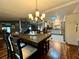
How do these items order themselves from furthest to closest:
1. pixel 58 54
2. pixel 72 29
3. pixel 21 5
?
1. pixel 72 29
2. pixel 21 5
3. pixel 58 54

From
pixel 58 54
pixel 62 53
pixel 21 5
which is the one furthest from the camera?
pixel 21 5

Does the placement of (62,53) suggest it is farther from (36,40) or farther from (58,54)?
(36,40)

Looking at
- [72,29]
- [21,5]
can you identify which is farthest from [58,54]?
[21,5]

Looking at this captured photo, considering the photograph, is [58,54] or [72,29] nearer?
[58,54]

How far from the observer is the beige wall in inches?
252

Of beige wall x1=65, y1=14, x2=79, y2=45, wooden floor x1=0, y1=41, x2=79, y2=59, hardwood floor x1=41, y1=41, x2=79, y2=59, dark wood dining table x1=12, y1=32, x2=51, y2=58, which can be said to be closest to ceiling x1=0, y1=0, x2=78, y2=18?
beige wall x1=65, y1=14, x2=79, y2=45

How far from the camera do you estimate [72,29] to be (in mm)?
6590

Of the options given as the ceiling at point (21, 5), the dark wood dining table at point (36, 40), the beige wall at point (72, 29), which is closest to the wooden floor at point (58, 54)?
the dark wood dining table at point (36, 40)

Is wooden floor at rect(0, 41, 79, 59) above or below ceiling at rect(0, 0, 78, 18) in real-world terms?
below

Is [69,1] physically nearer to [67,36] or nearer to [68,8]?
[68,8]

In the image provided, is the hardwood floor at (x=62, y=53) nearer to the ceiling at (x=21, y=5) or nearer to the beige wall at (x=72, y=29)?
the beige wall at (x=72, y=29)

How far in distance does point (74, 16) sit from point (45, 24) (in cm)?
330

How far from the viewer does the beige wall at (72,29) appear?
6.39 metres

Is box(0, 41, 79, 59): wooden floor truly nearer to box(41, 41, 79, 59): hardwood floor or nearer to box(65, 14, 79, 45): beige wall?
box(41, 41, 79, 59): hardwood floor
